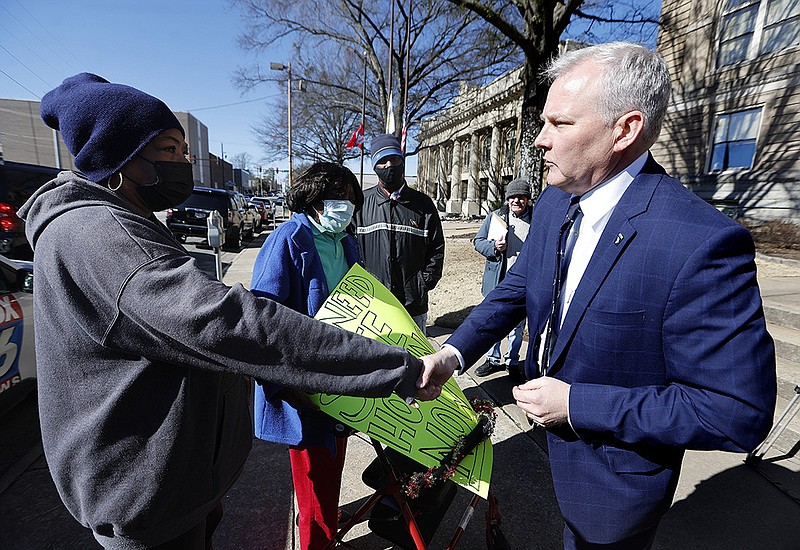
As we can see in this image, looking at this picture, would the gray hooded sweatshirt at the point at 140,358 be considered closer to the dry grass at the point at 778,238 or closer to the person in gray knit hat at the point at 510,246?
the person in gray knit hat at the point at 510,246

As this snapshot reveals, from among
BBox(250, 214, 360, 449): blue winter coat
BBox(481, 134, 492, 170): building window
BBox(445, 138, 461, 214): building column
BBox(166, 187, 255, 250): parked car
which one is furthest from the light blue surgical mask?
BBox(445, 138, 461, 214): building column

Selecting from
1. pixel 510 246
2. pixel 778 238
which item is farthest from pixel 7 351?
pixel 778 238

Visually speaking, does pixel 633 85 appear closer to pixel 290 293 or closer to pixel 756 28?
pixel 290 293

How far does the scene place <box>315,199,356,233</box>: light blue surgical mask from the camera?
7.14 feet

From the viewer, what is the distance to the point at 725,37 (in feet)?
43.4

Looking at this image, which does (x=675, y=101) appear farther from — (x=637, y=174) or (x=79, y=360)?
(x=79, y=360)

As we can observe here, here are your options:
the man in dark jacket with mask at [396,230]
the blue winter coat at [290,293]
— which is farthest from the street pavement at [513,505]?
the man in dark jacket with mask at [396,230]

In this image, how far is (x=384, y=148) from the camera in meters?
3.96

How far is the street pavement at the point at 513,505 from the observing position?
7.99 feet

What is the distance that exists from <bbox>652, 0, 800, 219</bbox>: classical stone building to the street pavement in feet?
39.8

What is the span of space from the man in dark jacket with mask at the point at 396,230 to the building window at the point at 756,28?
14013 millimetres

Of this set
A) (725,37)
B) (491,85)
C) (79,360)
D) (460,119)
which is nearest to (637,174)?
(79,360)

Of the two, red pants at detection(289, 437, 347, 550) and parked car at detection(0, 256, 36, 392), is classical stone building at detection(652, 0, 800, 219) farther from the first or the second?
parked car at detection(0, 256, 36, 392)

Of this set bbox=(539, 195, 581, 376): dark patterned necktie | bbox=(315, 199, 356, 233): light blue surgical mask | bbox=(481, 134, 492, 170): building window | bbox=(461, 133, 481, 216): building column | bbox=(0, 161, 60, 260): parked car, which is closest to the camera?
bbox=(539, 195, 581, 376): dark patterned necktie
